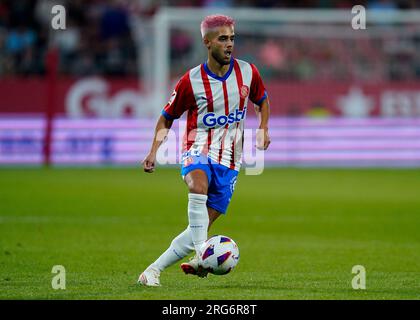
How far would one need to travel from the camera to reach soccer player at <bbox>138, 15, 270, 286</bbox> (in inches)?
336

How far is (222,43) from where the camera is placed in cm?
852

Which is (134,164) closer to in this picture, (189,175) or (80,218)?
(80,218)

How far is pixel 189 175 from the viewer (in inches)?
335

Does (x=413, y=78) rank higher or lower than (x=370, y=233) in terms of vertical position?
higher

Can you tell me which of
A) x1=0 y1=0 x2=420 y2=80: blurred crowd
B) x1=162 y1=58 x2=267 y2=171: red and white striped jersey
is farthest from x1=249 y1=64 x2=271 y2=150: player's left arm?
x1=0 y1=0 x2=420 y2=80: blurred crowd

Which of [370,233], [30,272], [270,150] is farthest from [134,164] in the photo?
[30,272]

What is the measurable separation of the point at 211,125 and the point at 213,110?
0.13m

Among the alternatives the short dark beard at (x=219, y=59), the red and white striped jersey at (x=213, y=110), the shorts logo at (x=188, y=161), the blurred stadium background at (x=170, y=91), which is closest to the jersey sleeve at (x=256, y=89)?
the red and white striped jersey at (x=213, y=110)

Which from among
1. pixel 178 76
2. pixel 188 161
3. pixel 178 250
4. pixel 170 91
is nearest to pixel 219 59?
pixel 188 161

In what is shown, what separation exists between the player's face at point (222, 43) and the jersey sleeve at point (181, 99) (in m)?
0.34

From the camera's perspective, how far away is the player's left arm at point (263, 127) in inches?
342

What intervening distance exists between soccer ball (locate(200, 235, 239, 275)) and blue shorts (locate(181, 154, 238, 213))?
1.83 ft

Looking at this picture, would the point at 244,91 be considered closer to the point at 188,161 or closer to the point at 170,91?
the point at 188,161

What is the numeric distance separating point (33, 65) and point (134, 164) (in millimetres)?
3536
